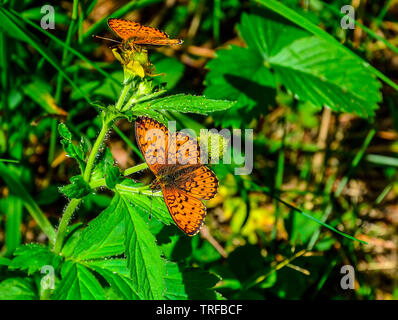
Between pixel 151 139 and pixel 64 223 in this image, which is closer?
pixel 151 139

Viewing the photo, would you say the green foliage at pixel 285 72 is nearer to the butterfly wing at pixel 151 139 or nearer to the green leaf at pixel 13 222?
the butterfly wing at pixel 151 139

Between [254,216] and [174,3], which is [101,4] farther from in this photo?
[254,216]

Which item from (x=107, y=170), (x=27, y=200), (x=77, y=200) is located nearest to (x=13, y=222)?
(x=27, y=200)

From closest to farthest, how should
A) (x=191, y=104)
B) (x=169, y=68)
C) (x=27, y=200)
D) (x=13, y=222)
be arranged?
(x=191, y=104)
(x=27, y=200)
(x=13, y=222)
(x=169, y=68)

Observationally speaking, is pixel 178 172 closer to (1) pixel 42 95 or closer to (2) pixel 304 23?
(2) pixel 304 23

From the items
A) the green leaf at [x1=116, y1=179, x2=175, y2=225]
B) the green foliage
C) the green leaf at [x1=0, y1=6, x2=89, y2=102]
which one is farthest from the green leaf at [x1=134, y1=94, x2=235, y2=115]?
the green foliage

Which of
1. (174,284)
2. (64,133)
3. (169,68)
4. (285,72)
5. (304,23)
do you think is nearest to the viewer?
(64,133)

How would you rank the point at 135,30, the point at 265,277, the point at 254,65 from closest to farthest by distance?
the point at 135,30 → the point at 265,277 → the point at 254,65

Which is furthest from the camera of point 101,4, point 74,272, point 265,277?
point 101,4
